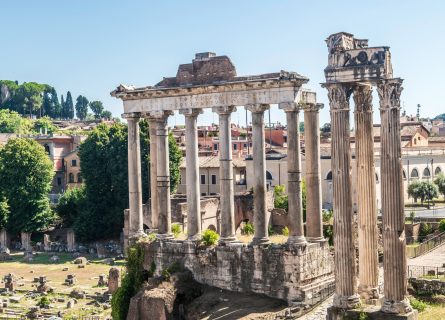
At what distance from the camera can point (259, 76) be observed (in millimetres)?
24891

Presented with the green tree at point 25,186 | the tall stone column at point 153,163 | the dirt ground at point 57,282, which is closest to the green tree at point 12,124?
the green tree at point 25,186

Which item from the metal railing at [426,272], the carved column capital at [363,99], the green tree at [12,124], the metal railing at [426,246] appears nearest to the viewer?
the carved column capital at [363,99]

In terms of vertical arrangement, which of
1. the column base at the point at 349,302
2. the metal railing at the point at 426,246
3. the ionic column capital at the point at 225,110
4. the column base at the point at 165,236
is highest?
the ionic column capital at the point at 225,110

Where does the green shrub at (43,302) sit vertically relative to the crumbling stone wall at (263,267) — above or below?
below

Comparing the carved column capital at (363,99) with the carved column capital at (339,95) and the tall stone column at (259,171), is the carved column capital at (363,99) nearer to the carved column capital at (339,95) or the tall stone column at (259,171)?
the carved column capital at (339,95)

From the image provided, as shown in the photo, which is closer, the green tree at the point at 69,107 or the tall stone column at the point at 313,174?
the tall stone column at the point at 313,174

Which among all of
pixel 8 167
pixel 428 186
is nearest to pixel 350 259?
pixel 428 186

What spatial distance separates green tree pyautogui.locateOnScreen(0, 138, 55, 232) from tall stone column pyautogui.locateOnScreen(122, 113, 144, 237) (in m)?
29.6

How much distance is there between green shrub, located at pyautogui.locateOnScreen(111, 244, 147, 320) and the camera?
26.9 meters

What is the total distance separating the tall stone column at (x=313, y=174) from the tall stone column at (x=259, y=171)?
1630 millimetres

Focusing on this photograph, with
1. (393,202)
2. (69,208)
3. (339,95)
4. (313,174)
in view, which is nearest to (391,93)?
(339,95)

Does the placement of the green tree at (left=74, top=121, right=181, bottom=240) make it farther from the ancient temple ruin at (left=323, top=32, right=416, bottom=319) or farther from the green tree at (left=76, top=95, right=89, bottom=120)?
the green tree at (left=76, top=95, right=89, bottom=120)

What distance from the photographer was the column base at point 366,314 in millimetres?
16953

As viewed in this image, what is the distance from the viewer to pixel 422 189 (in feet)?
182
